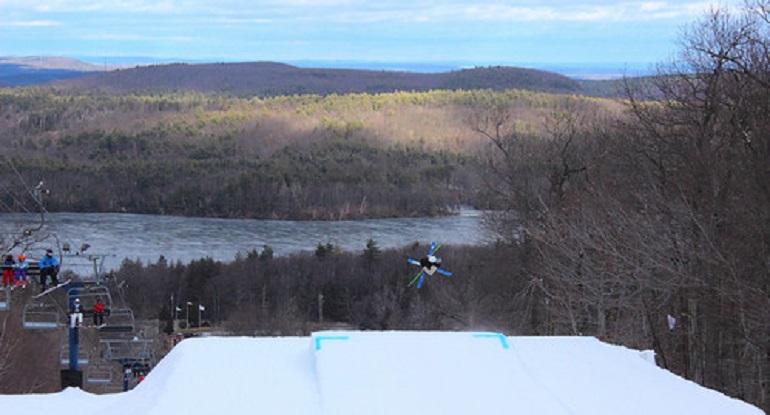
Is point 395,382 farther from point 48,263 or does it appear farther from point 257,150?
point 257,150

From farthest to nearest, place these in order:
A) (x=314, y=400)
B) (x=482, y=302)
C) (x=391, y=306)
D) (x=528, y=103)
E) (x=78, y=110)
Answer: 1. (x=78, y=110)
2. (x=528, y=103)
3. (x=391, y=306)
4. (x=482, y=302)
5. (x=314, y=400)

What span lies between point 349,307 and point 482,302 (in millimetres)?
18443

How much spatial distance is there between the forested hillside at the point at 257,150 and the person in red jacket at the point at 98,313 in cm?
1871

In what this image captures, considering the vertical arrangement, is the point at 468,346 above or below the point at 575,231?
above

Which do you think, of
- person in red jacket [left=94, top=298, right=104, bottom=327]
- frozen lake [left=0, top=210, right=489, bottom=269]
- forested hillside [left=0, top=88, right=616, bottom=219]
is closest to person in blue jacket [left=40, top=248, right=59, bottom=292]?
person in red jacket [left=94, top=298, right=104, bottom=327]

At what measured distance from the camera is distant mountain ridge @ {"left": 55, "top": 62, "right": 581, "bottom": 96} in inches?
5202

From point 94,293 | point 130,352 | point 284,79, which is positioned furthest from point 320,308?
point 284,79

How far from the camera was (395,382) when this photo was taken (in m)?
6.08

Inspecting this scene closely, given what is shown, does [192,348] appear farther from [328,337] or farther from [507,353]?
[507,353]

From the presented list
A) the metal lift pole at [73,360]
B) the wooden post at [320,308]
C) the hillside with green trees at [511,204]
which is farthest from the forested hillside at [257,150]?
the metal lift pole at [73,360]

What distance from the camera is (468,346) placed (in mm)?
6711

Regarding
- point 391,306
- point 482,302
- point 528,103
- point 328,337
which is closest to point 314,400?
point 328,337

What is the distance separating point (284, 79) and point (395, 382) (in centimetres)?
15533

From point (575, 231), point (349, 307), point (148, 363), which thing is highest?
point (575, 231)
